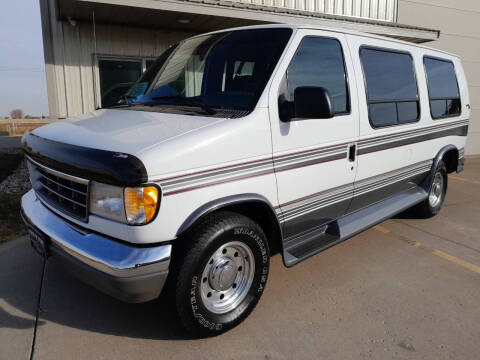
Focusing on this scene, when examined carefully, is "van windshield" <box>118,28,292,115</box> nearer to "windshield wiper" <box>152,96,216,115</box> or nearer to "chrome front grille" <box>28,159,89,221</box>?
"windshield wiper" <box>152,96,216,115</box>

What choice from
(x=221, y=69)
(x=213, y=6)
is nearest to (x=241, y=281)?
(x=221, y=69)

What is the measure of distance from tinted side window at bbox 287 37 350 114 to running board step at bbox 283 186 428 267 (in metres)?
1.09

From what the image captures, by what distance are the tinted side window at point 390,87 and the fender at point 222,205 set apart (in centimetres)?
162

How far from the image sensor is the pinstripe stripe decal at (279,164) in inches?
96.8

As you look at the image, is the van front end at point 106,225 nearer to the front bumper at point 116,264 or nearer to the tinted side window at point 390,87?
the front bumper at point 116,264

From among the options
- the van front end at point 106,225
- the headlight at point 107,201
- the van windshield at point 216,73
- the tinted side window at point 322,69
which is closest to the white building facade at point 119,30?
the van windshield at point 216,73

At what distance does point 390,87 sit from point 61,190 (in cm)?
335

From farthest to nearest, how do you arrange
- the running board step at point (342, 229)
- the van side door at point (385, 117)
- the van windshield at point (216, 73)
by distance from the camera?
the van side door at point (385, 117) → the running board step at point (342, 229) → the van windshield at point (216, 73)

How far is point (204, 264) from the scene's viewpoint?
2629mm

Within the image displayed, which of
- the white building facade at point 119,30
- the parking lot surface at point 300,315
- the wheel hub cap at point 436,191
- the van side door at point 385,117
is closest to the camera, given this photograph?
the parking lot surface at point 300,315

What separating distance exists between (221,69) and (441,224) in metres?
3.84

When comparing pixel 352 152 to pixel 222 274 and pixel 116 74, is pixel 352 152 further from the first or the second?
pixel 116 74

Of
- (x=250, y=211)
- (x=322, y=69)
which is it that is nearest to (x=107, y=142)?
(x=250, y=211)

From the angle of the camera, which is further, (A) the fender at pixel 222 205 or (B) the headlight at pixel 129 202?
(A) the fender at pixel 222 205
